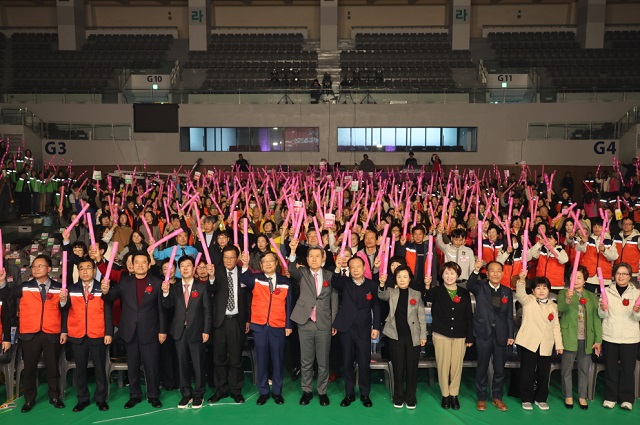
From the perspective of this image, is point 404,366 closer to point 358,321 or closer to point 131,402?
point 358,321

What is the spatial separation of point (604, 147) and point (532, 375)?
16691 millimetres

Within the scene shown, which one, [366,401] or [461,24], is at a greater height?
[461,24]

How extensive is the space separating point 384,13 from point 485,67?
24.2ft

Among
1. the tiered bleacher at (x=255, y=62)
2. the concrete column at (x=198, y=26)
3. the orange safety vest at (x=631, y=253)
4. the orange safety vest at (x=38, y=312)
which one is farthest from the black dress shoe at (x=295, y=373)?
the concrete column at (x=198, y=26)

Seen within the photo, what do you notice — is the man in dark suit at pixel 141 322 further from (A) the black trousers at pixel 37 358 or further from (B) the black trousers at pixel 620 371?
(B) the black trousers at pixel 620 371

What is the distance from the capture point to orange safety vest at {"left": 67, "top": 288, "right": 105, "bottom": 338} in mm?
5539

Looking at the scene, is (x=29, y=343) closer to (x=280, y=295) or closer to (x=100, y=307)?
(x=100, y=307)

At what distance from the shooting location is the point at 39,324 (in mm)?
5531

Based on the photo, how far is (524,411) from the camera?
5.60 meters

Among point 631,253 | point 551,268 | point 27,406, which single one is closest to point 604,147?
point 631,253

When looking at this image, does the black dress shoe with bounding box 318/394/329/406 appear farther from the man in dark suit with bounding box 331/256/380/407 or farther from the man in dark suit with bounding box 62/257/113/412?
the man in dark suit with bounding box 62/257/113/412

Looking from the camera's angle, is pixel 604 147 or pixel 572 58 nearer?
pixel 604 147

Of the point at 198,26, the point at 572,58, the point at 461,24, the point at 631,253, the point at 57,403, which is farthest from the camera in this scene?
the point at 198,26

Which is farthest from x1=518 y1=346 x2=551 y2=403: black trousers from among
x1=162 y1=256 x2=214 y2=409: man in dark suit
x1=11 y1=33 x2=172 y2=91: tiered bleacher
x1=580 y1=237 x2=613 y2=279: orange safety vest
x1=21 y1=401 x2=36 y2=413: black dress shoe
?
x1=11 y1=33 x2=172 y2=91: tiered bleacher
